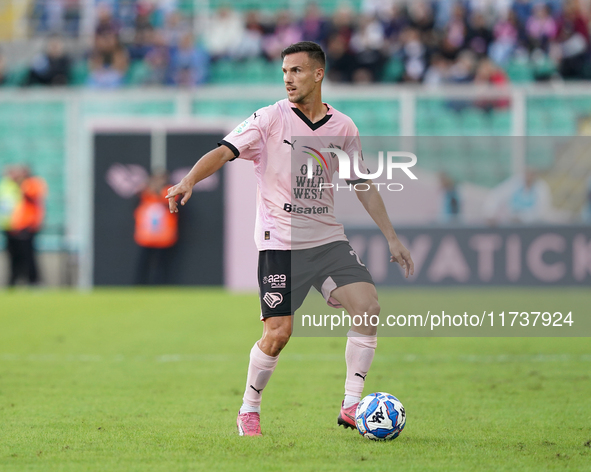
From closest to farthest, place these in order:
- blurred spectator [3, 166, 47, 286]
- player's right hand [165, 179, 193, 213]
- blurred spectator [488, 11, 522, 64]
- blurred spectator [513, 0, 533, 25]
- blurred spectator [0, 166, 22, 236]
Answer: player's right hand [165, 179, 193, 213]
blurred spectator [3, 166, 47, 286]
blurred spectator [0, 166, 22, 236]
blurred spectator [488, 11, 522, 64]
blurred spectator [513, 0, 533, 25]

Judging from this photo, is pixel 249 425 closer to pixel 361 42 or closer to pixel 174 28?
pixel 361 42

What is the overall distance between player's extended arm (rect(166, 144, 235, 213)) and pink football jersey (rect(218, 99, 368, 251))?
0.20 m

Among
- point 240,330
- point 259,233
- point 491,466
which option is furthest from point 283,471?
point 240,330

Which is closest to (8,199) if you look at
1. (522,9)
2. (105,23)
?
(105,23)

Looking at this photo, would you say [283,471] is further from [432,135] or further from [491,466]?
[432,135]

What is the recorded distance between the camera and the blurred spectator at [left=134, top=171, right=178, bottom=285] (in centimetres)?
1662

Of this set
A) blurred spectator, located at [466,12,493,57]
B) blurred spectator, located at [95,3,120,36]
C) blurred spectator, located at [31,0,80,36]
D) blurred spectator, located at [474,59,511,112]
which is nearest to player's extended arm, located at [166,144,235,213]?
blurred spectator, located at [474,59,511,112]

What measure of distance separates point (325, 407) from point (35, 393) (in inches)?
84.4

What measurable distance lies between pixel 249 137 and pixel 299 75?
448 millimetres

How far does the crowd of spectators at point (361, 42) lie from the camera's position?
59.3 ft

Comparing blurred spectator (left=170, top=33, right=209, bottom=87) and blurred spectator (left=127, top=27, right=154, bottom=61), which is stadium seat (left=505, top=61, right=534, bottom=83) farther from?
blurred spectator (left=127, top=27, right=154, bottom=61)

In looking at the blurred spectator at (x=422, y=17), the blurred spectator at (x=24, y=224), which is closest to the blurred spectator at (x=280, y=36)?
the blurred spectator at (x=422, y=17)

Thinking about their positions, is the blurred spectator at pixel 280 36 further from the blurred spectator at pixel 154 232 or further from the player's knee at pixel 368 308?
the player's knee at pixel 368 308

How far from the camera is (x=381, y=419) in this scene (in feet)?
15.5
